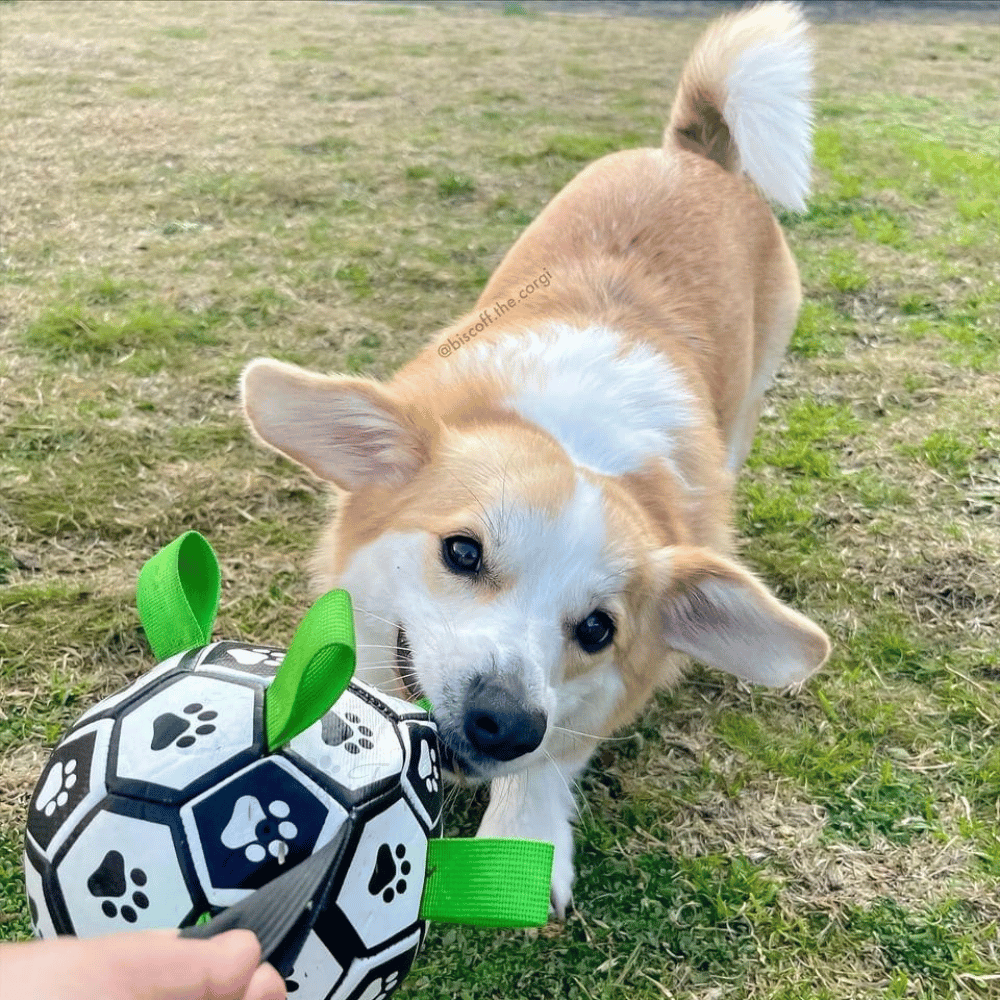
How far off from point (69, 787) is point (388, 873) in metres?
0.46

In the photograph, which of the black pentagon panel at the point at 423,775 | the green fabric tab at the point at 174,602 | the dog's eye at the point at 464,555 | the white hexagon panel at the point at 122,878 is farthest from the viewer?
the dog's eye at the point at 464,555

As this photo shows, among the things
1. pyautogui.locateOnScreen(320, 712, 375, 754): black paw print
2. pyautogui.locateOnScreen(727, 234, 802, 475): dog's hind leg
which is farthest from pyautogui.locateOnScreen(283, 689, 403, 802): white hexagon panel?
pyautogui.locateOnScreen(727, 234, 802, 475): dog's hind leg

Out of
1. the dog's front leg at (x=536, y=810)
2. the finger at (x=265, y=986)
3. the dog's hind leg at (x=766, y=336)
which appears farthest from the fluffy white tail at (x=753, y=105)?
the finger at (x=265, y=986)

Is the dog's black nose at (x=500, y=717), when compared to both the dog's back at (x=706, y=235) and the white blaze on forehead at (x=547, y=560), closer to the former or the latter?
the white blaze on forehead at (x=547, y=560)

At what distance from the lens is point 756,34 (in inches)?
145

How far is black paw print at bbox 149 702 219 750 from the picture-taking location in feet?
4.22

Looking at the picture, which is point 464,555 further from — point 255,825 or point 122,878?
point 122,878

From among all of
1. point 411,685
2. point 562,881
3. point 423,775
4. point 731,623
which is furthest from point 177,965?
point 731,623

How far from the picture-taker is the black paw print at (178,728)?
50.6 inches

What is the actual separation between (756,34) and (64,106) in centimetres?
504

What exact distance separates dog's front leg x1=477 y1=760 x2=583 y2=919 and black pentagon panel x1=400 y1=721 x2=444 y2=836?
1.90ft

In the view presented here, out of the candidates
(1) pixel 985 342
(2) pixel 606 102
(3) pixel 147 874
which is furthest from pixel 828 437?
(2) pixel 606 102

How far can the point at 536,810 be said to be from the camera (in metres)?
2.13

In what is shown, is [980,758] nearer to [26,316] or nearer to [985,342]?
[985,342]
